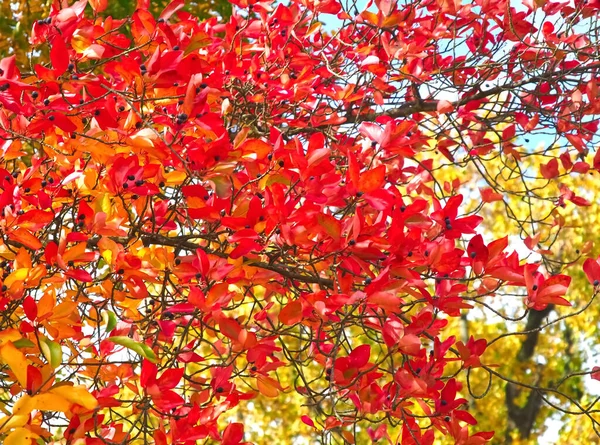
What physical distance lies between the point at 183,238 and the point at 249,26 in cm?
78

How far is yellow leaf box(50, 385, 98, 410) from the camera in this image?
3.95ft

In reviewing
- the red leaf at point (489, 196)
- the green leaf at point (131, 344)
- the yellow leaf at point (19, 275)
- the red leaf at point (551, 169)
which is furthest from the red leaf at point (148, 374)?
the red leaf at point (551, 169)

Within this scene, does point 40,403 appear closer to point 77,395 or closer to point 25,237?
point 77,395

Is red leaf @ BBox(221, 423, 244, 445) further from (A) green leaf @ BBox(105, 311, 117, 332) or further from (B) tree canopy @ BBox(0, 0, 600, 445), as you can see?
(A) green leaf @ BBox(105, 311, 117, 332)

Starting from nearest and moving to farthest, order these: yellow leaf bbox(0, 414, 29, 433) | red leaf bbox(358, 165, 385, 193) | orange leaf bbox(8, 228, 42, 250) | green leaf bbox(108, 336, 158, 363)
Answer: yellow leaf bbox(0, 414, 29, 433) → green leaf bbox(108, 336, 158, 363) → red leaf bbox(358, 165, 385, 193) → orange leaf bbox(8, 228, 42, 250)

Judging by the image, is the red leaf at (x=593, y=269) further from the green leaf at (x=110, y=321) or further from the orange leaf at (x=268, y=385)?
the green leaf at (x=110, y=321)

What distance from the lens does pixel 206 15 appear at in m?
3.88

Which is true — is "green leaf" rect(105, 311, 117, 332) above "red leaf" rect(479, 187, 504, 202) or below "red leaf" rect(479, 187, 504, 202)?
below

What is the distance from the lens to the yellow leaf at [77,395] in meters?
1.20

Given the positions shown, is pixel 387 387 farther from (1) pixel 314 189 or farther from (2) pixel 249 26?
(2) pixel 249 26

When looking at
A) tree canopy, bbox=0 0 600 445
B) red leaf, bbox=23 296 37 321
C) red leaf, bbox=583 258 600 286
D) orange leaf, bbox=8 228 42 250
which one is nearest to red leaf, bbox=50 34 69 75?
tree canopy, bbox=0 0 600 445

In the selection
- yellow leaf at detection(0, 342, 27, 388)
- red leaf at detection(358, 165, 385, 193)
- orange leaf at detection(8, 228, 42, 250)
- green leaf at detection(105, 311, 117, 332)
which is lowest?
yellow leaf at detection(0, 342, 27, 388)

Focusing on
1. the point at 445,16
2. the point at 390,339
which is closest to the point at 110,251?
the point at 390,339

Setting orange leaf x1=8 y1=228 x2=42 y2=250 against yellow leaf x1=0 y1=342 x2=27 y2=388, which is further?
orange leaf x1=8 y1=228 x2=42 y2=250
